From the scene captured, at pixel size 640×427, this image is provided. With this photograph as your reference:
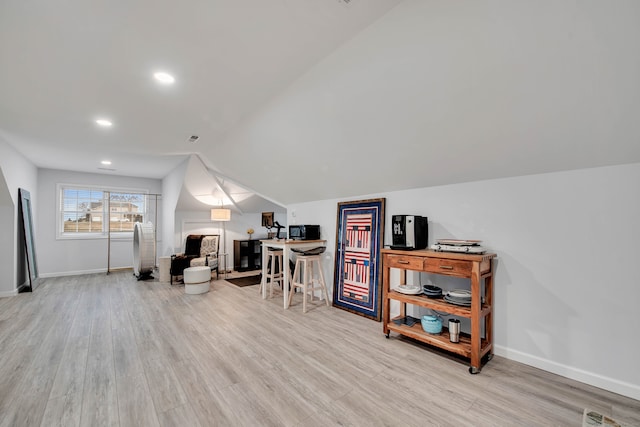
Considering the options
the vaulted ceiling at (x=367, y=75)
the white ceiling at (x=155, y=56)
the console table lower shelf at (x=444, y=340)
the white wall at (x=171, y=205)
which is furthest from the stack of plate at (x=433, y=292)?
the white wall at (x=171, y=205)

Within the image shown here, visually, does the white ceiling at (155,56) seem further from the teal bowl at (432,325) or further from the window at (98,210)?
the window at (98,210)

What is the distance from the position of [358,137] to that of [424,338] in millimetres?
2086

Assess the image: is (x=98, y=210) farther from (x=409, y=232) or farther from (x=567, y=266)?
(x=567, y=266)

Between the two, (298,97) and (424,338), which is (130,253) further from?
(424,338)

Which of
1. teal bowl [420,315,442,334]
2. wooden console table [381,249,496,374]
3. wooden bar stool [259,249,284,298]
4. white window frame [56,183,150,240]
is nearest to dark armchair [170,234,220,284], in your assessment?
wooden bar stool [259,249,284,298]

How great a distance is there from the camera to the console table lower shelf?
220 centimetres

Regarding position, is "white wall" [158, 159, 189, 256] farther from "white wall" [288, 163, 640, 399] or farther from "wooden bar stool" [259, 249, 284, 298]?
"white wall" [288, 163, 640, 399]

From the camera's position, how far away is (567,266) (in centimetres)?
207

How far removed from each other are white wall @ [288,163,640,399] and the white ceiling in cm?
191

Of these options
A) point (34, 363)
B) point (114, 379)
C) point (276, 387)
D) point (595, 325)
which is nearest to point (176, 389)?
point (114, 379)

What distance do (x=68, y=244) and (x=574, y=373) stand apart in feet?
29.6

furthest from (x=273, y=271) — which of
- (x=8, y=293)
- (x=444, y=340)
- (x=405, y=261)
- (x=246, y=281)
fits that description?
(x=8, y=293)

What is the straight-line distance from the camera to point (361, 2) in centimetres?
159

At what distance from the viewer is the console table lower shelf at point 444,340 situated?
2199 mm
